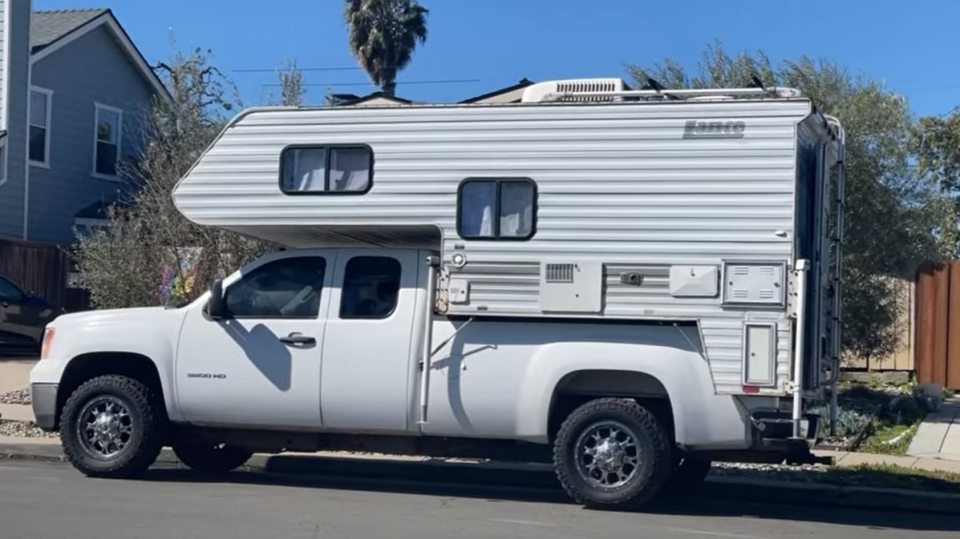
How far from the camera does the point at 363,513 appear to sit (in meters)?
9.67

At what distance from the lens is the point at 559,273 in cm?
987

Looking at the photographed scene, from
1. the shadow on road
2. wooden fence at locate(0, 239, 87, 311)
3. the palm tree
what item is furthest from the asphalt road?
the palm tree

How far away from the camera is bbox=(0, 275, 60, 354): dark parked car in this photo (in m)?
21.8

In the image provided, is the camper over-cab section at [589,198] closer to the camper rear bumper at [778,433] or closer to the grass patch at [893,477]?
the camper rear bumper at [778,433]

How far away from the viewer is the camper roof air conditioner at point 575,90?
1043 centimetres

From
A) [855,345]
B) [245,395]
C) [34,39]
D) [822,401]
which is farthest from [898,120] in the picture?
[34,39]

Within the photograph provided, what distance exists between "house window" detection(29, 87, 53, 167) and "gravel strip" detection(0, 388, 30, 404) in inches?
430

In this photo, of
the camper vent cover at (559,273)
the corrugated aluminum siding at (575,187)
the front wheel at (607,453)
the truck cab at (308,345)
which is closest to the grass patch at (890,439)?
the front wheel at (607,453)

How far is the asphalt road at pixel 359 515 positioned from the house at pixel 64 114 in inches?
624

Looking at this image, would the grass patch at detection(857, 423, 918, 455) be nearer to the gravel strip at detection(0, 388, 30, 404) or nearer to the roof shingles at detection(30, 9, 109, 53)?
the gravel strip at detection(0, 388, 30, 404)

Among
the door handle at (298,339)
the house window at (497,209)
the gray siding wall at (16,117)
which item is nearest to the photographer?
the house window at (497,209)

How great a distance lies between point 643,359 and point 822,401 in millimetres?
1573

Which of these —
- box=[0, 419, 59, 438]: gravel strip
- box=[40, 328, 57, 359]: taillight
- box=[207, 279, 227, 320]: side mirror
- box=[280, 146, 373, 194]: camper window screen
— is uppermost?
Result: box=[280, 146, 373, 194]: camper window screen

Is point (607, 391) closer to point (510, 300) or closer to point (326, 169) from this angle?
point (510, 300)
